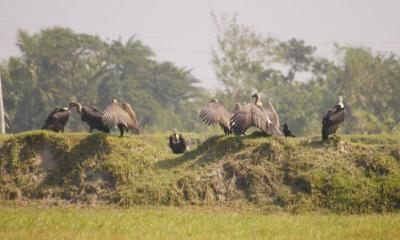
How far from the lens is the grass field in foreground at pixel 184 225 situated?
13.4m

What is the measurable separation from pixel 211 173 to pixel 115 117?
2.78 m

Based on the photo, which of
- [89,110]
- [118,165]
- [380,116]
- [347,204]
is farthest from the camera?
[380,116]

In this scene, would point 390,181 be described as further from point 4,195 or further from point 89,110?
point 4,195

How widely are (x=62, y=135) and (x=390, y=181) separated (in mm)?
7798

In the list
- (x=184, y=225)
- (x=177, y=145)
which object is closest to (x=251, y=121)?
(x=184, y=225)

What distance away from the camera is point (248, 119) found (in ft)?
61.1

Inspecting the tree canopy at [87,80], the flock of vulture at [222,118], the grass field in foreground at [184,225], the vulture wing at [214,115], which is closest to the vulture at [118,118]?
the flock of vulture at [222,118]

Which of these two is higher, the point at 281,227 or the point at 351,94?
the point at 351,94

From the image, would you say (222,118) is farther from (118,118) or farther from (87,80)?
(87,80)

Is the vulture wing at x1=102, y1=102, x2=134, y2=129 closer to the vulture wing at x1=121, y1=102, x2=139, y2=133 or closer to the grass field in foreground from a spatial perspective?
the vulture wing at x1=121, y1=102, x2=139, y2=133

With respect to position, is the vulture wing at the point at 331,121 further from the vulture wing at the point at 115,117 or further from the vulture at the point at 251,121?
the vulture wing at the point at 115,117

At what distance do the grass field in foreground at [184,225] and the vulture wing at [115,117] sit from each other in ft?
9.82

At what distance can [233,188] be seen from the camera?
708 inches

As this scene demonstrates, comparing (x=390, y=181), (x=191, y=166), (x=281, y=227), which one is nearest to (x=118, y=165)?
(x=191, y=166)
